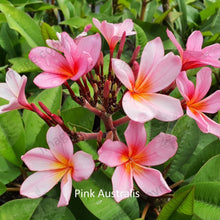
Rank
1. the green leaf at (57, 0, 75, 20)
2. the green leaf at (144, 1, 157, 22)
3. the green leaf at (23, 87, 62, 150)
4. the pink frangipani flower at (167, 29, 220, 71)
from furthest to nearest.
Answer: the green leaf at (144, 1, 157, 22)
the green leaf at (57, 0, 75, 20)
the green leaf at (23, 87, 62, 150)
the pink frangipani flower at (167, 29, 220, 71)

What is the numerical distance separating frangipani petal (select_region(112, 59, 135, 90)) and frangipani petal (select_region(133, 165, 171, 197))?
0.16 metres

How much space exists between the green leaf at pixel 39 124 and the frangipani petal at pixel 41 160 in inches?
8.8

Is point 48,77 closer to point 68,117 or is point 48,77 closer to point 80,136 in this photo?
point 80,136

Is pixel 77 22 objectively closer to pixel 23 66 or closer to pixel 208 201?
pixel 23 66

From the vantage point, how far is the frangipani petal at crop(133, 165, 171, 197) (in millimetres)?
505

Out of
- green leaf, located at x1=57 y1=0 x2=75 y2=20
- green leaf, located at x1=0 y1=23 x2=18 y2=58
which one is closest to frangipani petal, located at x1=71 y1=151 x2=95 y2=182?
green leaf, located at x1=0 y1=23 x2=18 y2=58

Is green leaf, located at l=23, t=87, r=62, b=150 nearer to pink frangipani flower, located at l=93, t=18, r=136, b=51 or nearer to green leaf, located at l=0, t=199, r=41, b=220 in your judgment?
green leaf, located at l=0, t=199, r=41, b=220

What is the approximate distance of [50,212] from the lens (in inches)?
28.0

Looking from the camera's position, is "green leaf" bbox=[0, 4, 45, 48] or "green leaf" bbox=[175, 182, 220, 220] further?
"green leaf" bbox=[0, 4, 45, 48]

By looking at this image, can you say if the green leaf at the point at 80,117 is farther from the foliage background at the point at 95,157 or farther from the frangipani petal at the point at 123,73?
the frangipani petal at the point at 123,73

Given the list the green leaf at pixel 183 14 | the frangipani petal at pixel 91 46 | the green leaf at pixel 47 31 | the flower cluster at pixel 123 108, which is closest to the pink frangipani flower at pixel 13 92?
the flower cluster at pixel 123 108

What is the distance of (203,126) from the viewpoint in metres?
0.52

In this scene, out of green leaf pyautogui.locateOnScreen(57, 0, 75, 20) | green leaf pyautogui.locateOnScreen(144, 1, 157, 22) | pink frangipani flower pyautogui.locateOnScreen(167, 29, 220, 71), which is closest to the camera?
pink frangipani flower pyautogui.locateOnScreen(167, 29, 220, 71)

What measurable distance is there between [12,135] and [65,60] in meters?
0.39
